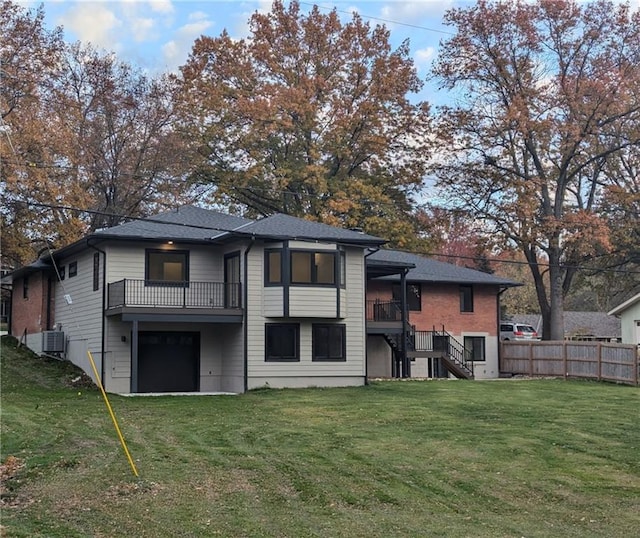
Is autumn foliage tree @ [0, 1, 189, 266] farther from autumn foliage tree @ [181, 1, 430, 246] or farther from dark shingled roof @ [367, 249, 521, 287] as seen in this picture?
dark shingled roof @ [367, 249, 521, 287]

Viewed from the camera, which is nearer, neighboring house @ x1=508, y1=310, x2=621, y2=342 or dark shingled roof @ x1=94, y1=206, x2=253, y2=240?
dark shingled roof @ x1=94, y1=206, x2=253, y2=240

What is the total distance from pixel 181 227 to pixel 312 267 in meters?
5.21

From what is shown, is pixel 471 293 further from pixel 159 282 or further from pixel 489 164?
pixel 159 282

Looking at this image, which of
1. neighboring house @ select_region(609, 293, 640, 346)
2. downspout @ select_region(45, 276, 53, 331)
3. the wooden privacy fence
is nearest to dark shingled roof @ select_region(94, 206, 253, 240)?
downspout @ select_region(45, 276, 53, 331)

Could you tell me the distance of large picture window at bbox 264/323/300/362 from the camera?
27484 mm

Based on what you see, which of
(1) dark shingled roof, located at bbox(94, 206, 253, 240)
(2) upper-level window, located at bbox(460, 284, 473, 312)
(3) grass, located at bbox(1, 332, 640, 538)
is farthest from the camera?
(2) upper-level window, located at bbox(460, 284, 473, 312)

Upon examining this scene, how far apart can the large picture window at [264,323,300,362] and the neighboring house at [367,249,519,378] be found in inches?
237

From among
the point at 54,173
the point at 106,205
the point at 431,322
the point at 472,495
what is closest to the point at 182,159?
the point at 106,205

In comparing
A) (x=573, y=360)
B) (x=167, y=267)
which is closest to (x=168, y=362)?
(x=167, y=267)

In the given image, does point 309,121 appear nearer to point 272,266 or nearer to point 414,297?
point 414,297

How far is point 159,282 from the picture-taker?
27547mm

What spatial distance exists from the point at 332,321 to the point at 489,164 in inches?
730

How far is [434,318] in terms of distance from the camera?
37812mm

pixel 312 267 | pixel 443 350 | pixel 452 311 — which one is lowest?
pixel 443 350
